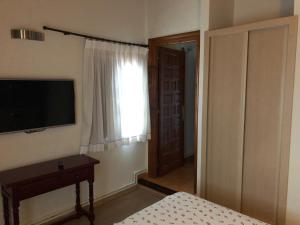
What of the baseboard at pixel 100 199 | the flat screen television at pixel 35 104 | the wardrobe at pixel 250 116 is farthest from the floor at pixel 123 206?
the flat screen television at pixel 35 104

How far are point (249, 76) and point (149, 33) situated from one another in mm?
1824

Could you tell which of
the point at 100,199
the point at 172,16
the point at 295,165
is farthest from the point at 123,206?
the point at 172,16

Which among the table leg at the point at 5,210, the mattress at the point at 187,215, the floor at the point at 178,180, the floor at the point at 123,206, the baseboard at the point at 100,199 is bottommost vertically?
the floor at the point at 123,206

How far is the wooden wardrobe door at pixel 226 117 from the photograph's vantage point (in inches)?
101

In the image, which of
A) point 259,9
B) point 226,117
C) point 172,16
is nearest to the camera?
point 226,117

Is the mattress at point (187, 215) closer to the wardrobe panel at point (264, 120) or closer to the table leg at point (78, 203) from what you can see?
the wardrobe panel at point (264, 120)

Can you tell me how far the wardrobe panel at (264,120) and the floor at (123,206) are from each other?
53.7 inches

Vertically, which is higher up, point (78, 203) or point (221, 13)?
point (221, 13)

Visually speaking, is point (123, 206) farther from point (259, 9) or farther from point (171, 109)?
point (259, 9)

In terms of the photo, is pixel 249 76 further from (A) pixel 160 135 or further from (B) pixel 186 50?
(B) pixel 186 50

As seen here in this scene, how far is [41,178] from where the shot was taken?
229 centimetres

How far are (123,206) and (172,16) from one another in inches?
106

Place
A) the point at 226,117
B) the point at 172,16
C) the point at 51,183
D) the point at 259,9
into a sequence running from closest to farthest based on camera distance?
the point at 51,183
the point at 226,117
the point at 259,9
the point at 172,16

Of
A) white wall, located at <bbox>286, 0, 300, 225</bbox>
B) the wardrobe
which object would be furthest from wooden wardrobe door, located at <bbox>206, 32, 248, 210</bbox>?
white wall, located at <bbox>286, 0, 300, 225</bbox>
